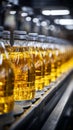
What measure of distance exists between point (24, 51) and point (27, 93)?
175mm

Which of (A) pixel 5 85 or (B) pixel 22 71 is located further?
(B) pixel 22 71

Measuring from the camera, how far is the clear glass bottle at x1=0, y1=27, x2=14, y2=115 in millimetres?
689

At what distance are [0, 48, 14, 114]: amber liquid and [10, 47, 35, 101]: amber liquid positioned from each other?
0.12m

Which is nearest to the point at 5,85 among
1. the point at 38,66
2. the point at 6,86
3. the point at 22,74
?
the point at 6,86

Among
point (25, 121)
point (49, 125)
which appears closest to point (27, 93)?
point (49, 125)

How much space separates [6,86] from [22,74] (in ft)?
0.64

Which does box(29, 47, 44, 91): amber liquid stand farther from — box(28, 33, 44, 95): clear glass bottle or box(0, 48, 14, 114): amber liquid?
box(0, 48, 14, 114): amber liquid

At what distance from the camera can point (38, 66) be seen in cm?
115

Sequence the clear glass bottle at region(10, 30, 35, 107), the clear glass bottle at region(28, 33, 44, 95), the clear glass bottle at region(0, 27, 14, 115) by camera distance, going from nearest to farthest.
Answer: the clear glass bottle at region(0, 27, 14, 115) → the clear glass bottle at region(10, 30, 35, 107) → the clear glass bottle at region(28, 33, 44, 95)

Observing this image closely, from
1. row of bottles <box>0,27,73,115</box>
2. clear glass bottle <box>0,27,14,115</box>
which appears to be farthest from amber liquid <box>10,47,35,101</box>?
clear glass bottle <box>0,27,14,115</box>

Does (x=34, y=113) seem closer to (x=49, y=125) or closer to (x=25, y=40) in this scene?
(x=49, y=125)

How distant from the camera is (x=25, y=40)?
0.99 meters

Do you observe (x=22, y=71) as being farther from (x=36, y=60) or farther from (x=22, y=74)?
(x=36, y=60)

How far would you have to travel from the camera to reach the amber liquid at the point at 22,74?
0.86m
